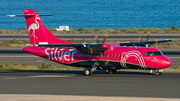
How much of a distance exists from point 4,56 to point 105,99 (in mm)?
32836

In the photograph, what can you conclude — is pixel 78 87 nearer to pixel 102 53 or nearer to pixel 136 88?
pixel 136 88

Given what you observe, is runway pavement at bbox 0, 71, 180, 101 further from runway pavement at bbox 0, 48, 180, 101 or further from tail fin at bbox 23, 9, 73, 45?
tail fin at bbox 23, 9, 73, 45

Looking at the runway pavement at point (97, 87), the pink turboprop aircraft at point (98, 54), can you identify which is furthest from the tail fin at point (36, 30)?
the runway pavement at point (97, 87)

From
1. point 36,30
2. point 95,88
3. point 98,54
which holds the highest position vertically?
point 36,30

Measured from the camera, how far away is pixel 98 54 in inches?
1030

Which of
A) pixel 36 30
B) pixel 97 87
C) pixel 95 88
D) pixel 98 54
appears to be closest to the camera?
pixel 95 88

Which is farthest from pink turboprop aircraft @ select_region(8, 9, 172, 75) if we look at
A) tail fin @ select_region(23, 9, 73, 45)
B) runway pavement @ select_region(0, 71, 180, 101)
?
runway pavement @ select_region(0, 71, 180, 101)

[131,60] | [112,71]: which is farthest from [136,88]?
[112,71]

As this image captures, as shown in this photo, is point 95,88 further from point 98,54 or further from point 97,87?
point 98,54

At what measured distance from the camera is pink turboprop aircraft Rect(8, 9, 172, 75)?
2533cm

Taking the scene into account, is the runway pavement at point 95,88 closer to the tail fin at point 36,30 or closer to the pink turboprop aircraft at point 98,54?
the pink turboprop aircraft at point 98,54

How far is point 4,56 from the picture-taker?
45.1 meters

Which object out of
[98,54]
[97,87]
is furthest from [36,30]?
[97,87]

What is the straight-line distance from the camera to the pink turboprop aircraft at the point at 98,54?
2533 cm
